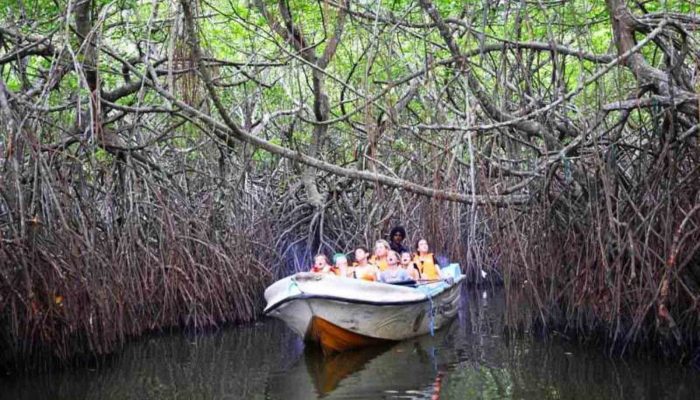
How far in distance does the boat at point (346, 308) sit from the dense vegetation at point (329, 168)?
110 centimetres

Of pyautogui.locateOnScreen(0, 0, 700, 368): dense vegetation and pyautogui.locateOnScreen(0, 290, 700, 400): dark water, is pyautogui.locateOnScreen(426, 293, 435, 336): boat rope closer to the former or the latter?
pyautogui.locateOnScreen(0, 290, 700, 400): dark water

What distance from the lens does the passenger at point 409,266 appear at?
32.0ft

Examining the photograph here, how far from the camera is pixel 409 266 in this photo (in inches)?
389

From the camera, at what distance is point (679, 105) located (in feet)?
20.5

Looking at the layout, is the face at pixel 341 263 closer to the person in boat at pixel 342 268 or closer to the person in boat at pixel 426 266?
the person in boat at pixel 342 268

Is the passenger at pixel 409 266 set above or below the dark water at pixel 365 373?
above

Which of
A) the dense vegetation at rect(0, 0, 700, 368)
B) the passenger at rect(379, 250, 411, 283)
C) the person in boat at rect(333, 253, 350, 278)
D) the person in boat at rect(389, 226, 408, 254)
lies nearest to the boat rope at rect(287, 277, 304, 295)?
the person in boat at rect(333, 253, 350, 278)

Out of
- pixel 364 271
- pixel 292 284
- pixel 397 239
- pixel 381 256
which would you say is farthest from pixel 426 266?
pixel 292 284

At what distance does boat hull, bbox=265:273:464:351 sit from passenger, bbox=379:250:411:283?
0.69ft

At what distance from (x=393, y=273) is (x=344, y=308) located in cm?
94

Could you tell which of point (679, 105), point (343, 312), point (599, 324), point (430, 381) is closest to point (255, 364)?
point (343, 312)

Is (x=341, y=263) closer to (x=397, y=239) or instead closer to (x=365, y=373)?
(x=397, y=239)

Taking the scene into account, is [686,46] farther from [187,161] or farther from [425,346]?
[187,161]

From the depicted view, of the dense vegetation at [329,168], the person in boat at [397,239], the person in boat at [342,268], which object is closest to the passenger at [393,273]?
the person in boat at [342,268]
